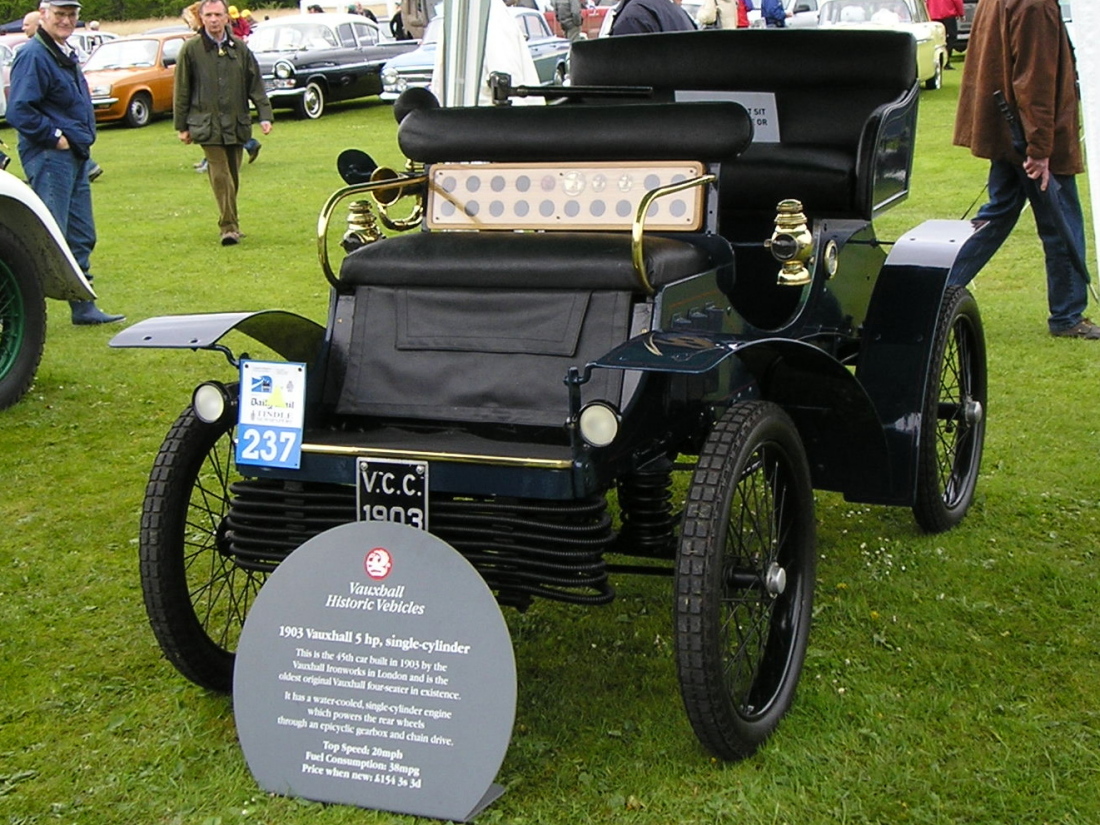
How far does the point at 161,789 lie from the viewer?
338cm

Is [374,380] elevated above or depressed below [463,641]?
above

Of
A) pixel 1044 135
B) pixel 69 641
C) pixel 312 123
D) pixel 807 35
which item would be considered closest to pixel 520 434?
pixel 69 641

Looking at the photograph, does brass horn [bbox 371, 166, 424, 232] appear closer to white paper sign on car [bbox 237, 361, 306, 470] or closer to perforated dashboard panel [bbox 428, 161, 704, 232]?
perforated dashboard panel [bbox 428, 161, 704, 232]

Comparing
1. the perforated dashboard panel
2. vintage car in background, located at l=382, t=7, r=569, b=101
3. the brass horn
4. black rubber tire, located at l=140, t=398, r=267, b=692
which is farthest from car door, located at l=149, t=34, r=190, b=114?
black rubber tire, located at l=140, t=398, r=267, b=692

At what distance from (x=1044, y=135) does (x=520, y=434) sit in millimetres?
4598

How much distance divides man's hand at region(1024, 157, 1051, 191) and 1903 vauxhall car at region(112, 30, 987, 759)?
2666 millimetres

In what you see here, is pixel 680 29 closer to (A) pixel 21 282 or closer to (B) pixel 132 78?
(A) pixel 21 282

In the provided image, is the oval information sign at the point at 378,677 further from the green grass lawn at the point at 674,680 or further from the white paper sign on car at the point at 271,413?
the white paper sign on car at the point at 271,413

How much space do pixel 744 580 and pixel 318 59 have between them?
Result: 21.2 meters

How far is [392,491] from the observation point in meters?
3.35

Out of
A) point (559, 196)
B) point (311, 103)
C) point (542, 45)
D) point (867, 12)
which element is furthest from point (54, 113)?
point (867, 12)

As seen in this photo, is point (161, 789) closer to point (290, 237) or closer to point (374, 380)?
point (374, 380)

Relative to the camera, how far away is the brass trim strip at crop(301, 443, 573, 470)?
3221mm

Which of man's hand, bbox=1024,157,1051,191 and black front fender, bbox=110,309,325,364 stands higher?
black front fender, bbox=110,309,325,364
